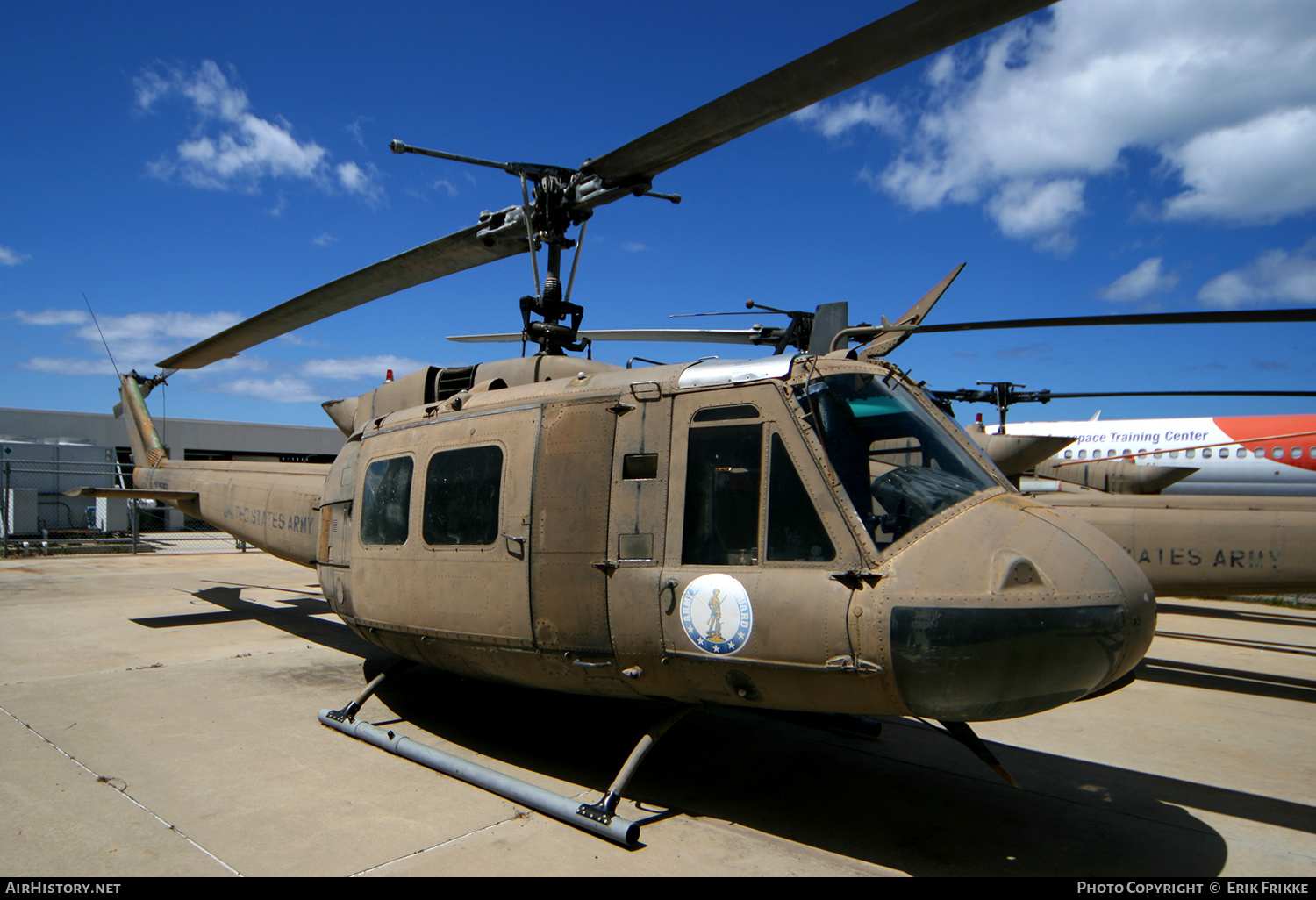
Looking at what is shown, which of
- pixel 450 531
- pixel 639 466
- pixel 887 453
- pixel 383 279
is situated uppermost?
pixel 383 279

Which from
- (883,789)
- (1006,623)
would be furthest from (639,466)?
(883,789)

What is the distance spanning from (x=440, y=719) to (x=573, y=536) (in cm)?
272

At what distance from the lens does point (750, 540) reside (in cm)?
400

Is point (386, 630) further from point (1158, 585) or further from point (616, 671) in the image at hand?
point (1158, 585)

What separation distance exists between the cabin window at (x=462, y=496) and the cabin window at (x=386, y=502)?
0.29m

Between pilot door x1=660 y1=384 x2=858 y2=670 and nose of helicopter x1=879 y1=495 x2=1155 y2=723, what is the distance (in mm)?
298

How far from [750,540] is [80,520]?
28540mm

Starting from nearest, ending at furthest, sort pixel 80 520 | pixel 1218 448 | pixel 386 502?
pixel 386 502 → pixel 1218 448 → pixel 80 520

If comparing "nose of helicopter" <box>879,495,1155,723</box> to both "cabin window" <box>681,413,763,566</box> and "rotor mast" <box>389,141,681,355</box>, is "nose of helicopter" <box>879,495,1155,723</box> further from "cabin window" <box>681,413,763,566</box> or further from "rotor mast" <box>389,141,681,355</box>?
"rotor mast" <box>389,141,681,355</box>

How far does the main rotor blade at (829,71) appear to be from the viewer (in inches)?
133

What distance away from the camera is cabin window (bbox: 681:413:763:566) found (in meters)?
4.03

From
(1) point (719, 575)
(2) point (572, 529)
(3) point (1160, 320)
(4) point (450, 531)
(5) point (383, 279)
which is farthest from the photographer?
(5) point (383, 279)

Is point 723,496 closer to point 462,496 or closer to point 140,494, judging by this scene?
point 462,496
